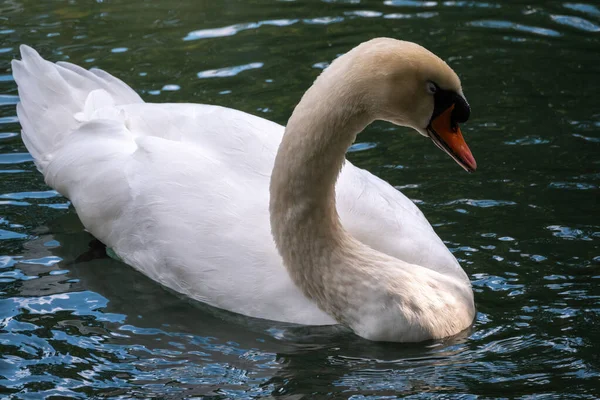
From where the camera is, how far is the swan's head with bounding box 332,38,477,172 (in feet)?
17.5

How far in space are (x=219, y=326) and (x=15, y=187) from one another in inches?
94.3

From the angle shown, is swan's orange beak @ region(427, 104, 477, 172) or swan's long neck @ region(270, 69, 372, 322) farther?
swan's orange beak @ region(427, 104, 477, 172)

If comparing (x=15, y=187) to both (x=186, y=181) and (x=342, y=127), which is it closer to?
(x=186, y=181)

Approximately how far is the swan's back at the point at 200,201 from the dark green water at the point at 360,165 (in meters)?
0.19

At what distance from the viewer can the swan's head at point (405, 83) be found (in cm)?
534

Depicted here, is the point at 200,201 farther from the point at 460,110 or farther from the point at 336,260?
the point at 460,110

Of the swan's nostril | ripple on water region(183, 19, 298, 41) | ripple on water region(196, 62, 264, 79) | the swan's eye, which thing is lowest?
ripple on water region(196, 62, 264, 79)

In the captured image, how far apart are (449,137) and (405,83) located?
0.44m

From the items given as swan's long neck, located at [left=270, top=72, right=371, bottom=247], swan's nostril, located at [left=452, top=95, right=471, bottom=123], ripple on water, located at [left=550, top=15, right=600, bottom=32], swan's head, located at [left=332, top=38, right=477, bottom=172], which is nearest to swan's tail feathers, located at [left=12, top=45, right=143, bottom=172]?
→ swan's long neck, located at [left=270, top=72, right=371, bottom=247]

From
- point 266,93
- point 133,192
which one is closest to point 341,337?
point 133,192

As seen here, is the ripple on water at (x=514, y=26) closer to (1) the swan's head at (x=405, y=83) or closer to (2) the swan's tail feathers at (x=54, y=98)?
(2) the swan's tail feathers at (x=54, y=98)

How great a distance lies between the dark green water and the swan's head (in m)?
1.22

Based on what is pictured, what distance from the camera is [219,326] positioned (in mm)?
5996

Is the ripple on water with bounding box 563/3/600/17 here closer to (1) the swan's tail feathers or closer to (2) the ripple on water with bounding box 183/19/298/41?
(2) the ripple on water with bounding box 183/19/298/41
